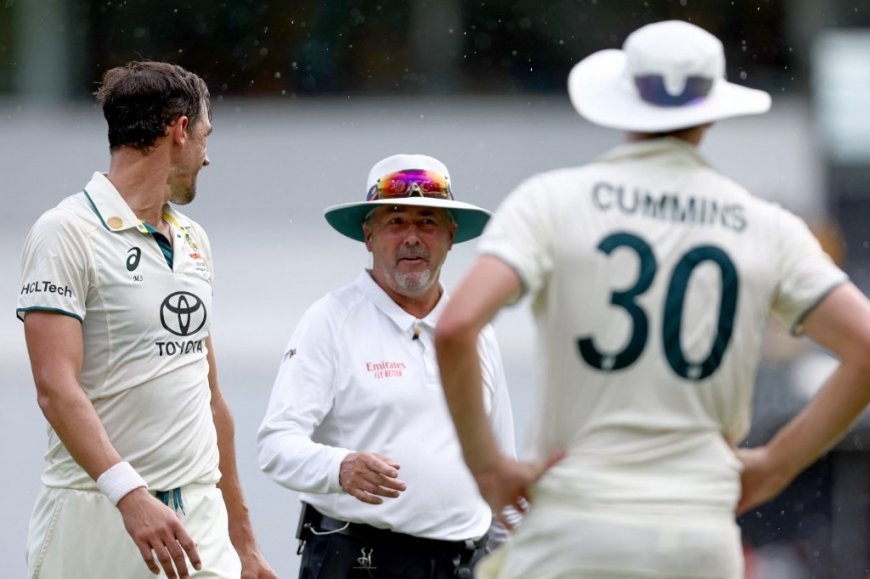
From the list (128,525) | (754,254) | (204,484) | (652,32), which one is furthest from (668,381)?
(204,484)

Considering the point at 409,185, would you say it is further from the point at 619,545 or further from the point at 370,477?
the point at 619,545

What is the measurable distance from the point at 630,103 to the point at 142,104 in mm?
1695

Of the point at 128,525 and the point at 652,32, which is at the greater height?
the point at 652,32

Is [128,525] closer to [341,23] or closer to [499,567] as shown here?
[499,567]

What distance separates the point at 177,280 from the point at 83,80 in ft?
35.9

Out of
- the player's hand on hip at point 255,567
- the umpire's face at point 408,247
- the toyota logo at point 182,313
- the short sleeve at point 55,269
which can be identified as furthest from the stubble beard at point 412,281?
the short sleeve at point 55,269

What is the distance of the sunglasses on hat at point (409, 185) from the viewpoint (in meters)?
4.90

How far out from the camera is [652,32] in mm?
3141

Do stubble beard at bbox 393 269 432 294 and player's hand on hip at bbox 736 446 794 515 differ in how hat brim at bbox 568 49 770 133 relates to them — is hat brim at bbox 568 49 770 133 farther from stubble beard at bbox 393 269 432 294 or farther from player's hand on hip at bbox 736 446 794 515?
stubble beard at bbox 393 269 432 294

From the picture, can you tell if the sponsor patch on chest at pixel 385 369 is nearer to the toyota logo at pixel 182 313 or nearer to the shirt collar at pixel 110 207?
the toyota logo at pixel 182 313

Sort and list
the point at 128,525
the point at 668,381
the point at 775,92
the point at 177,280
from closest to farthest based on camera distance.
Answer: the point at 668,381
the point at 128,525
the point at 177,280
the point at 775,92

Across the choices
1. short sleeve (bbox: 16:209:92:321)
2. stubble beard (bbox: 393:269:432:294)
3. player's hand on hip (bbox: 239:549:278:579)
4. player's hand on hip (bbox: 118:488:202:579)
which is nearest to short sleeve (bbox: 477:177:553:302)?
player's hand on hip (bbox: 118:488:202:579)

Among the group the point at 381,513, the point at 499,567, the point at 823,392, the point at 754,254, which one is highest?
the point at 754,254

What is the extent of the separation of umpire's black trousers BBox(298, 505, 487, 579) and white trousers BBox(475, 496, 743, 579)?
1607 millimetres
